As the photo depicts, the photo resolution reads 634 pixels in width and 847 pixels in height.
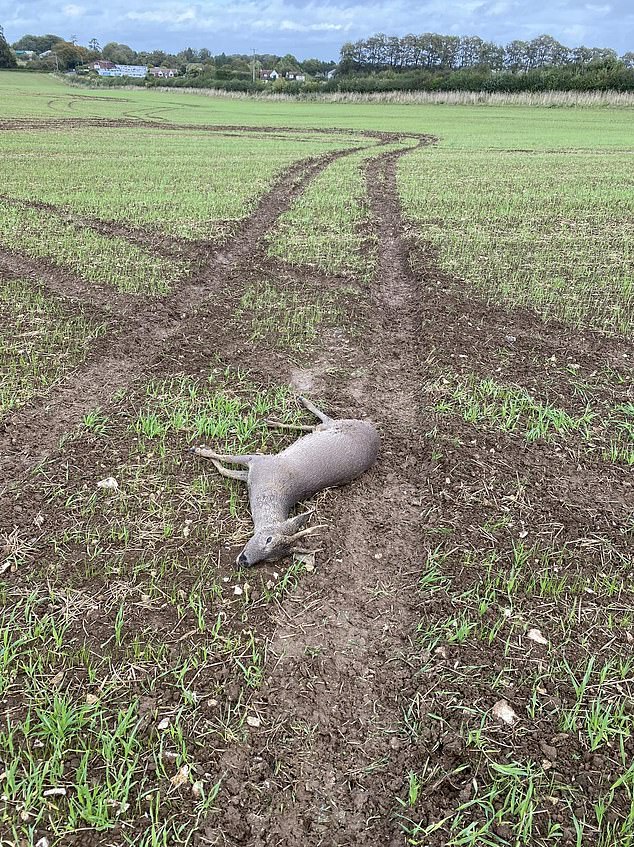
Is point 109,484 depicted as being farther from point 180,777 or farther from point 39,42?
point 39,42

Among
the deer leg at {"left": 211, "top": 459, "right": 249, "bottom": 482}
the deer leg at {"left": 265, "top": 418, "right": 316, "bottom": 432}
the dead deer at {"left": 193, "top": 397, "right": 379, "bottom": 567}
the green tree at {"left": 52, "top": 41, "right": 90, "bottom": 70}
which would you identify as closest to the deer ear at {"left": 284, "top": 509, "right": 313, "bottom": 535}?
the dead deer at {"left": 193, "top": 397, "right": 379, "bottom": 567}

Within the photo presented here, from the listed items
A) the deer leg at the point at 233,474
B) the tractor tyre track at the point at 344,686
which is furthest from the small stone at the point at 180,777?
the deer leg at the point at 233,474

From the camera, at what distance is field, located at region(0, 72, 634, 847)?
8.52ft

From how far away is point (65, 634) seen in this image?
3287 mm

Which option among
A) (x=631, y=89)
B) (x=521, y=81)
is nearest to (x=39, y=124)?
(x=521, y=81)

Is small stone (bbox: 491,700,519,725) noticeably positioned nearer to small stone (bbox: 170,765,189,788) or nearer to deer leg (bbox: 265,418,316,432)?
small stone (bbox: 170,765,189,788)

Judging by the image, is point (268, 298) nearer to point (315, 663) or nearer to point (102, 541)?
point (102, 541)

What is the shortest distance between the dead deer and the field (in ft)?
0.53

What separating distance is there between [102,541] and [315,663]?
1705 millimetres

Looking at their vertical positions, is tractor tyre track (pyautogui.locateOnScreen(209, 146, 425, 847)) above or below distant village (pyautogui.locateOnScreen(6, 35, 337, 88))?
below

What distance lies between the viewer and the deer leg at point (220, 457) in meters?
4.58

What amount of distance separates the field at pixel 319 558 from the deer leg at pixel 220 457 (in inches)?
5.1

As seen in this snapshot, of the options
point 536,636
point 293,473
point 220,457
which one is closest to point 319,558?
point 293,473

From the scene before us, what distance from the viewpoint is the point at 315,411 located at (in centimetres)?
535
